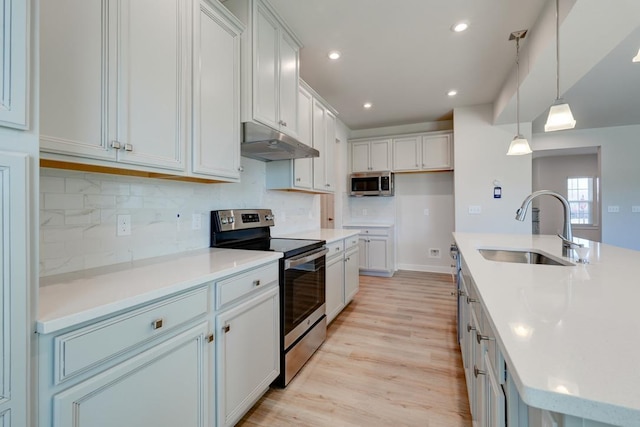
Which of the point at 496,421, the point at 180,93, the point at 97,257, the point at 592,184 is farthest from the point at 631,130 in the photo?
the point at 97,257

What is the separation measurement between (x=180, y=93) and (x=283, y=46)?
1.20 metres

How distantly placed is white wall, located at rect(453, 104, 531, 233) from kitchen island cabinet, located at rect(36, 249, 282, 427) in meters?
3.63

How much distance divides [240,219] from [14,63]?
1.62m

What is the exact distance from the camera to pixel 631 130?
494 cm

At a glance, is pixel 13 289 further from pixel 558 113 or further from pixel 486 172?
pixel 486 172

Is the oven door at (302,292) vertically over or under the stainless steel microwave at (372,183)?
under

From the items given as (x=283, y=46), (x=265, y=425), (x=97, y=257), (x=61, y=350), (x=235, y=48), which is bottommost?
(x=265, y=425)

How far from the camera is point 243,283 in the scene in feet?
4.92

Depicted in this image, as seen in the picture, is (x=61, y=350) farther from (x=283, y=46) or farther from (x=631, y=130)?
(x=631, y=130)

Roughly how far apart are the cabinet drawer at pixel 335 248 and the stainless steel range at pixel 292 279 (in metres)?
0.25

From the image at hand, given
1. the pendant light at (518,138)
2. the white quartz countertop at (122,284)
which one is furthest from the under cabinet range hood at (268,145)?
the pendant light at (518,138)

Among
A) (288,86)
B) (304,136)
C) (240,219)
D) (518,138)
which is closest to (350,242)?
(304,136)

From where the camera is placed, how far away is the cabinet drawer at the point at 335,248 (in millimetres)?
2729

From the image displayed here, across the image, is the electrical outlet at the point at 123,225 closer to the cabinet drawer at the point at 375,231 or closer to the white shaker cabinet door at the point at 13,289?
the white shaker cabinet door at the point at 13,289
